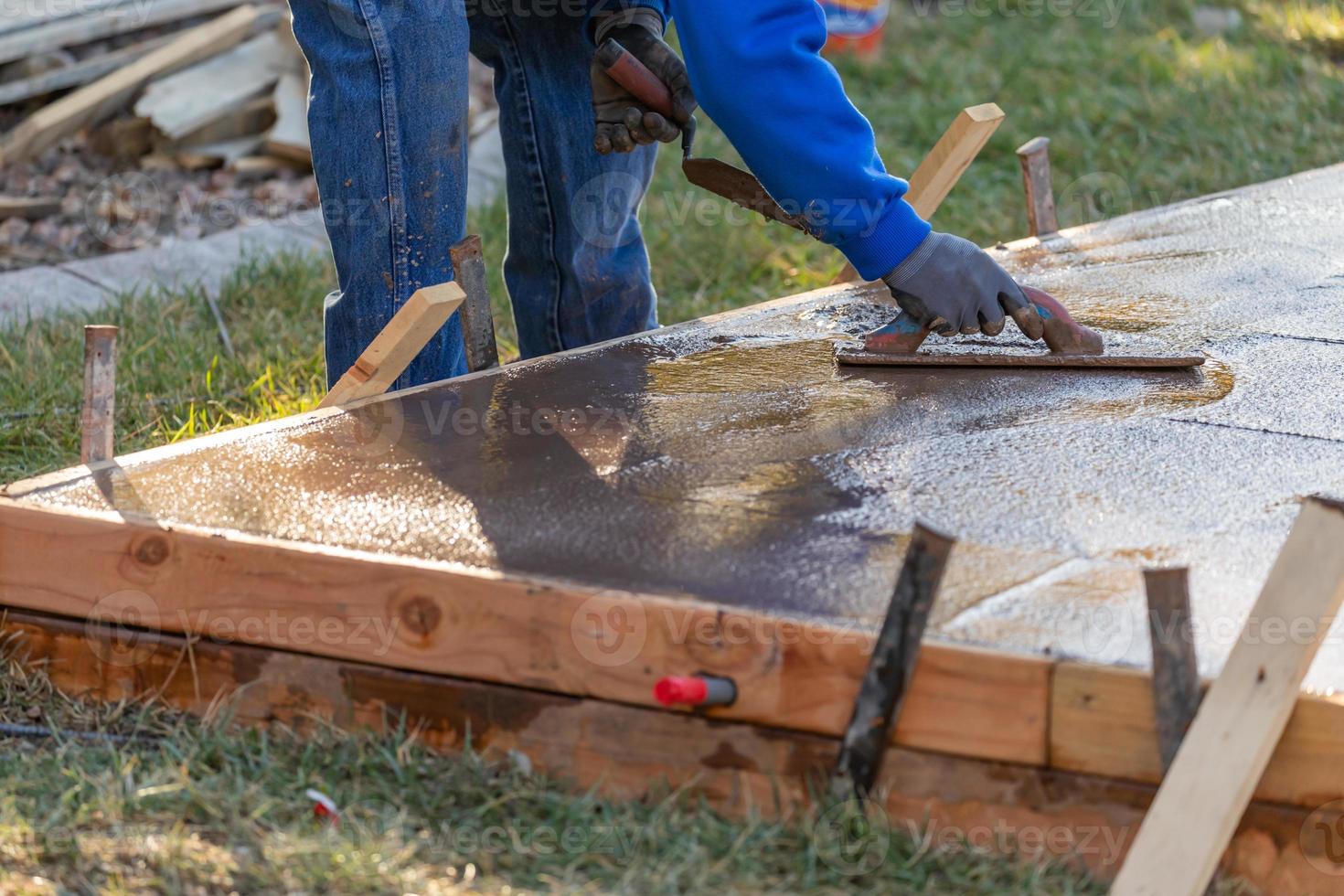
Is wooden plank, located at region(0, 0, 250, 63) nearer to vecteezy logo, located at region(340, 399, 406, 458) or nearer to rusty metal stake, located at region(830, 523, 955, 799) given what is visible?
vecteezy logo, located at region(340, 399, 406, 458)

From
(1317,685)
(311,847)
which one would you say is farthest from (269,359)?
(1317,685)

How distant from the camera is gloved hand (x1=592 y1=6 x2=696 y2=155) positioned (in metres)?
3.07

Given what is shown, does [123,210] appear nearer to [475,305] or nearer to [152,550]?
[475,305]

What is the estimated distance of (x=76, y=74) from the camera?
629 cm

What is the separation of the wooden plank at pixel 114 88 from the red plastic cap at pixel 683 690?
4975 mm

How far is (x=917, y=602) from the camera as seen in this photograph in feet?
5.91

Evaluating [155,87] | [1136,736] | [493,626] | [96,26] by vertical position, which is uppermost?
[96,26]

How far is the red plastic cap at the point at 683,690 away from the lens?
1863 millimetres

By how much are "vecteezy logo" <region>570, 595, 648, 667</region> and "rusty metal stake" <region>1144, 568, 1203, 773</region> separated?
0.61m

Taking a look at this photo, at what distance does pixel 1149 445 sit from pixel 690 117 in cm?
123

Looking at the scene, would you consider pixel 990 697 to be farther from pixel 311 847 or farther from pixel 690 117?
pixel 690 117

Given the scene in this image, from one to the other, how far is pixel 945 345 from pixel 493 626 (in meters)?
1.31

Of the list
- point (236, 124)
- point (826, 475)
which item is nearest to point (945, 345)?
point (826, 475)

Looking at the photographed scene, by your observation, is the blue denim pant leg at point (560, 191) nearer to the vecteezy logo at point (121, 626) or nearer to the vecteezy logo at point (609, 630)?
the vecteezy logo at point (121, 626)
